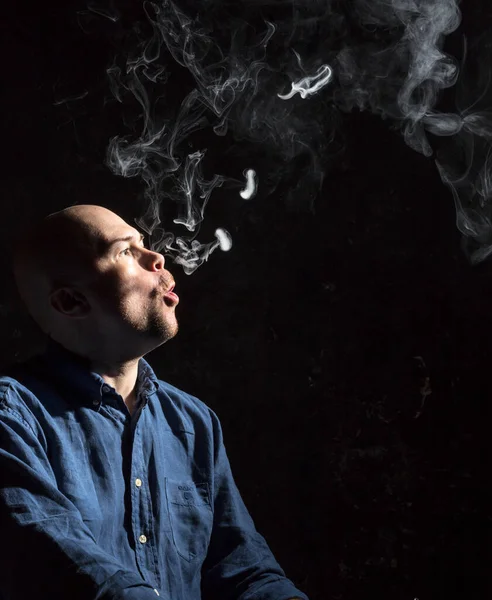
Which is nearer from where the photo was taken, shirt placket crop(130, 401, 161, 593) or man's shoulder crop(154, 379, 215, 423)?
shirt placket crop(130, 401, 161, 593)

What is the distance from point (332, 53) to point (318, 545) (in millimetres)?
1273

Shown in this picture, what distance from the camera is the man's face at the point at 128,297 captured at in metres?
1.49

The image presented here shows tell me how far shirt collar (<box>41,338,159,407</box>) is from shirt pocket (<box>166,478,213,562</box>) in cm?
21

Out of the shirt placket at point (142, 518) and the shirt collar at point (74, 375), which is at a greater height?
the shirt collar at point (74, 375)

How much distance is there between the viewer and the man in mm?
1362

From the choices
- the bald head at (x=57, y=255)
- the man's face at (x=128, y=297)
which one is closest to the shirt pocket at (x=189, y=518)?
the man's face at (x=128, y=297)

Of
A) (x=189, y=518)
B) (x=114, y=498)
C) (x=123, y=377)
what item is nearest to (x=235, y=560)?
(x=189, y=518)

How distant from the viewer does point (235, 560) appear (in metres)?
1.51

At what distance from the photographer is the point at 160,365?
2145 millimetres

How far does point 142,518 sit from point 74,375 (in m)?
0.28

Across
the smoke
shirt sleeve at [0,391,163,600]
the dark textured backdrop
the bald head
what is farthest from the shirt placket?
the smoke

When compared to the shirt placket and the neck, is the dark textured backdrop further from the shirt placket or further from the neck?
the shirt placket

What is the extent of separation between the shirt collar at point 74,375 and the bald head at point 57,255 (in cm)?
6

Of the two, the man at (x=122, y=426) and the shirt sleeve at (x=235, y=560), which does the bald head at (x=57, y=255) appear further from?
the shirt sleeve at (x=235, y=560)
